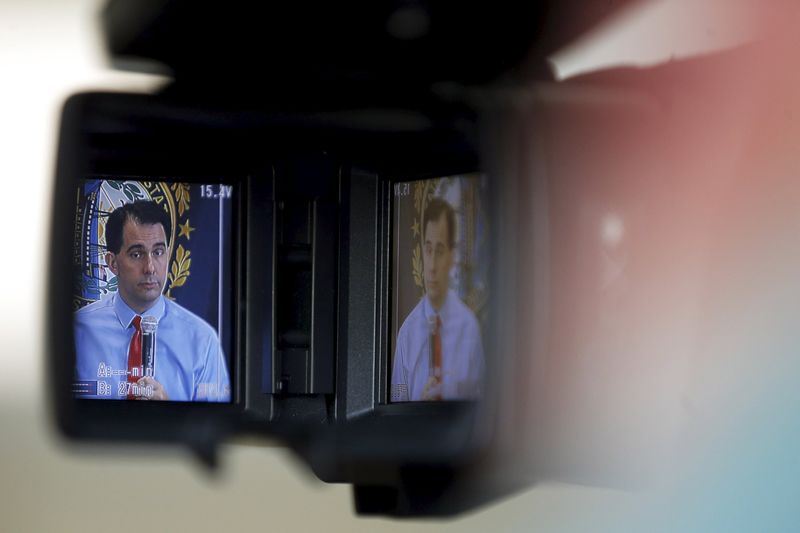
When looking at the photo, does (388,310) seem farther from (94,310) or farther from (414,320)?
(94,310)

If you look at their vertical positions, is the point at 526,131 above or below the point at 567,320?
above

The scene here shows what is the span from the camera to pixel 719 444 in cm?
87

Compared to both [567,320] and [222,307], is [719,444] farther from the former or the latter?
[222,307]

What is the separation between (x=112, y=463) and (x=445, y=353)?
1.31 ft

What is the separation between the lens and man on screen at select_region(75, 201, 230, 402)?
87 cm

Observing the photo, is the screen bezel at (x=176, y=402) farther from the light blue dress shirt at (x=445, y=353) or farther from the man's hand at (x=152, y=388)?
the light blue dress shirt at (x=445, y=353)

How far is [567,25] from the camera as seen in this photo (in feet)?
2.92

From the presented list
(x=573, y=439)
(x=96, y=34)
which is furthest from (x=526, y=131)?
(x=96, y=34)

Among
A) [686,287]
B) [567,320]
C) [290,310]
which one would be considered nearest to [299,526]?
[290,310]

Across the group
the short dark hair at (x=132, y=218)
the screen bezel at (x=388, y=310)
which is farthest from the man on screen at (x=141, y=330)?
the screen bezel at (x=388, y=310)

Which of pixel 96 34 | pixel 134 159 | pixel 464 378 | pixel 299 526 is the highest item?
pixel 96 34

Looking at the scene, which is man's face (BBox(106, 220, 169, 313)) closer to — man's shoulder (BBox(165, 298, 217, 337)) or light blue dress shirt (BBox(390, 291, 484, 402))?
man's shoulder (BBox(165, 298, 217, 337))

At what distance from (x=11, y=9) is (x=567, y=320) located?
0.72 meters

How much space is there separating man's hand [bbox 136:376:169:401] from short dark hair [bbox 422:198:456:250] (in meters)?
0.35
